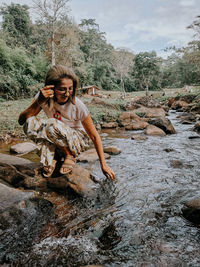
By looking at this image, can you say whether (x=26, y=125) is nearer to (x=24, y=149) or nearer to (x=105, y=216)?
(x=105, y=216)

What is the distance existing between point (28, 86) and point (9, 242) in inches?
575

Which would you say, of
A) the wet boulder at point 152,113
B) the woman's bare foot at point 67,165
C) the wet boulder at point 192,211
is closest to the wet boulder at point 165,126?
the wet boulder at point 152,113

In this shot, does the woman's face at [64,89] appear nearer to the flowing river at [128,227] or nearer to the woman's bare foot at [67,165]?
the woman's bare foot at [67,165]

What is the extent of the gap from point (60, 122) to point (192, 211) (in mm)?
1753

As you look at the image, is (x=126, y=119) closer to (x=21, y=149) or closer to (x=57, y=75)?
(x=21, y=149)

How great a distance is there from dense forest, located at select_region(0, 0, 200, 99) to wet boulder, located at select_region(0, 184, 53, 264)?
12639mm

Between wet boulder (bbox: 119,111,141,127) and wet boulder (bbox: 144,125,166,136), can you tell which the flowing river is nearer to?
wet boulder (bbox: 144,125,166,136)

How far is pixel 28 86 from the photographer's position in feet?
48.1

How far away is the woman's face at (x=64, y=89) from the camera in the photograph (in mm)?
2166

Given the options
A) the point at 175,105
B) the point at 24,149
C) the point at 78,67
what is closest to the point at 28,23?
the point at 78,67

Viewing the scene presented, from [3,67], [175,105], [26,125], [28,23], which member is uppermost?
[28,23]

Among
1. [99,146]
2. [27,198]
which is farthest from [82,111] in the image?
[27,198]

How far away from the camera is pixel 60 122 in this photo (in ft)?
8.11

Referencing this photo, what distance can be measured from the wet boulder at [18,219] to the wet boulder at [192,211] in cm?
136
